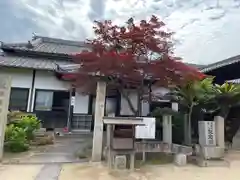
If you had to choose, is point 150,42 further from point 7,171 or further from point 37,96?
point 37,96

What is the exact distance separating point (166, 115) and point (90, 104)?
5.85 m

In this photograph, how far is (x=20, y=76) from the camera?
43.0ft

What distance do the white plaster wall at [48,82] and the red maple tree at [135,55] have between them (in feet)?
17.2

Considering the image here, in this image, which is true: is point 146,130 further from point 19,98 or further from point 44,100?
point 19,98

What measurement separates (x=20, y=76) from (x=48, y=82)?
1532mm

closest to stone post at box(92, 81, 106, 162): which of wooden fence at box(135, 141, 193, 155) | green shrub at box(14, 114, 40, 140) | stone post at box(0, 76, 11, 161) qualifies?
wooden fence at box(135, 141, 193, 155)

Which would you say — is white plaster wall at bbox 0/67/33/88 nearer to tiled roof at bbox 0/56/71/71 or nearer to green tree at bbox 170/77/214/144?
tiled roof at bbox 0/56/71/71

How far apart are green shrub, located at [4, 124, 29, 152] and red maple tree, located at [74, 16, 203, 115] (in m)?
3.14

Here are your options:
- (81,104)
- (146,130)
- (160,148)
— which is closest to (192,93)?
(146,130)

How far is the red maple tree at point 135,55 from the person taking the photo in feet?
25.6

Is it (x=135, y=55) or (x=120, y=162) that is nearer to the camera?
(x=120, y=162)

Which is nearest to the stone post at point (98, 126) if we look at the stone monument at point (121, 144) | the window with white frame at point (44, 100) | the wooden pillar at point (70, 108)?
the stone monument at point (121, 144)

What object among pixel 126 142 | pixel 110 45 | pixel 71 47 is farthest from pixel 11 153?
pixel 71 47

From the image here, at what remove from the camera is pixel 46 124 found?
42.8 feet
